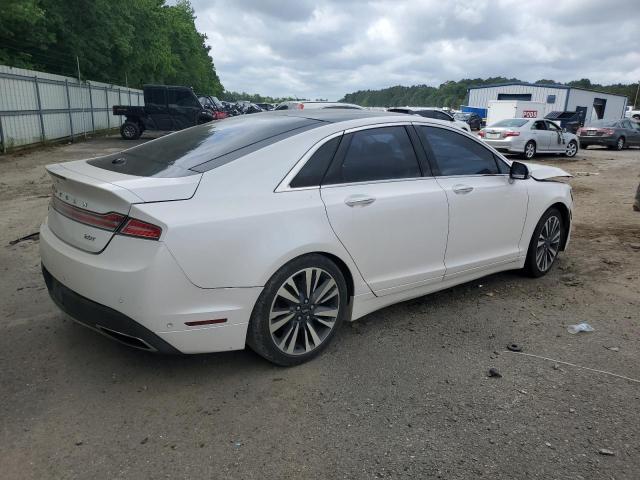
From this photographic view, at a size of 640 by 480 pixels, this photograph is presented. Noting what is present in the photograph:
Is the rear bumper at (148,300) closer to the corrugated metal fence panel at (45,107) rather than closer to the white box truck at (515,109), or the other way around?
the corrugated metal fence panel at (45,107)

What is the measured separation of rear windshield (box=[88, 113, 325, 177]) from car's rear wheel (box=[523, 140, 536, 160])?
15.6 meters

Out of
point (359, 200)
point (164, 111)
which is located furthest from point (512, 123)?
point (359, 200)

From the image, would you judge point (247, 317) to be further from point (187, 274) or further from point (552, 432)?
point (552, 432)

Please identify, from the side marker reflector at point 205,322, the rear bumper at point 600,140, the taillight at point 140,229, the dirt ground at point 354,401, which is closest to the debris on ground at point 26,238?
the dirt ground at point 354,401

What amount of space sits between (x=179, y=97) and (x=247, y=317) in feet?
69.6

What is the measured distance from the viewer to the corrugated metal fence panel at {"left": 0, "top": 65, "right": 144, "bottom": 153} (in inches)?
599

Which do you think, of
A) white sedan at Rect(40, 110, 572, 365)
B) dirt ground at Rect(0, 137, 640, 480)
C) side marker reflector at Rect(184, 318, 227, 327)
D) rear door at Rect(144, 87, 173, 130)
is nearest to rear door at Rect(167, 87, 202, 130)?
rear door at Rect(144, 87, 173, 130)

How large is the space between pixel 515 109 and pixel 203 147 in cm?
3670

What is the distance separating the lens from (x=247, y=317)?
10.0 ft

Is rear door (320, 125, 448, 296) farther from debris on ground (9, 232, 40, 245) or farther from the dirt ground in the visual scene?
debris on ground (9, 232, 40, 245)

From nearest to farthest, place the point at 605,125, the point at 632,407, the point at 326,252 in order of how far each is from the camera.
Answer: the point at 632,407, the point at 326,252, the point at 605,125

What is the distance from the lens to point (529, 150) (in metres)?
17.9

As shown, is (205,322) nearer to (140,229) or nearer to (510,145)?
(140,229)

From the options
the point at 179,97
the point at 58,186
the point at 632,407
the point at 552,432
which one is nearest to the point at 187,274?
the point at 58,186
